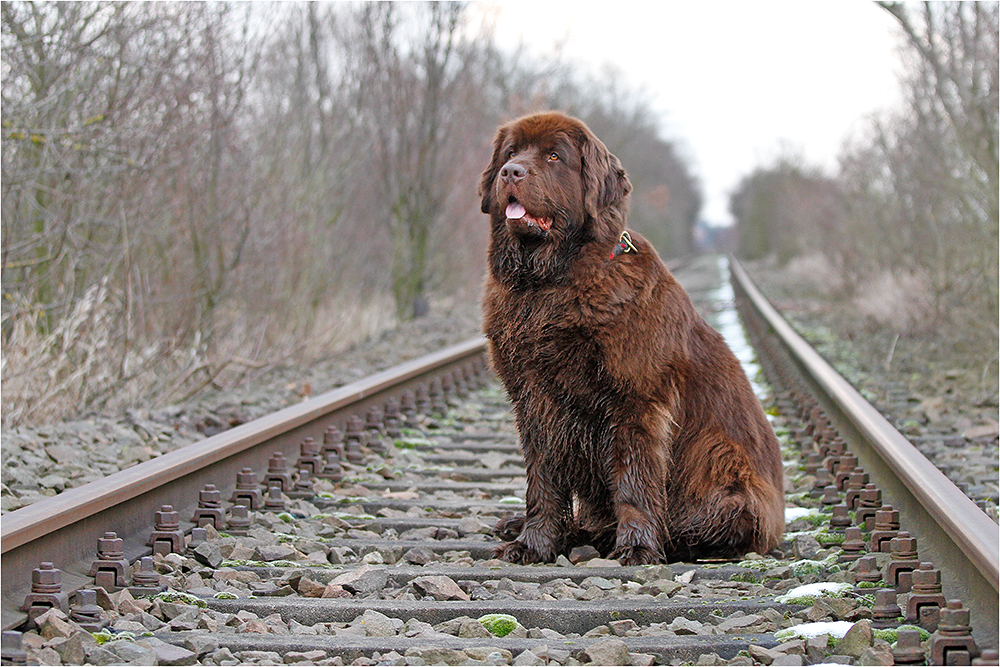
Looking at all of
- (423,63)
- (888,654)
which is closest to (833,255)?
(423,63)

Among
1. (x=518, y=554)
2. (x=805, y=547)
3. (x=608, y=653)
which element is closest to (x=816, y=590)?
(x=805, y=547)

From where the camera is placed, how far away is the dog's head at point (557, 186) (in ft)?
13.2

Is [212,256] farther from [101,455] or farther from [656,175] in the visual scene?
[656,175]

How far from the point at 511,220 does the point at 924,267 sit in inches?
427

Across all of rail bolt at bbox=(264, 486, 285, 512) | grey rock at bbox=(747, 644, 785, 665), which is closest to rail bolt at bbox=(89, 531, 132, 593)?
rail bolt at bbox=(264, 486, 285, 512)

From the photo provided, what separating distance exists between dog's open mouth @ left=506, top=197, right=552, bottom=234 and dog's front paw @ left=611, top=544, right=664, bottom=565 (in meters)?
1.23

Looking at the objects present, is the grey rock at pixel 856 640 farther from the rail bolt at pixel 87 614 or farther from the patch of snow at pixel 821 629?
the rail bolt at pixel 87 614

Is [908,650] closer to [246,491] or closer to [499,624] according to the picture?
[499,624]

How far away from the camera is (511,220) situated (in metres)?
4.05

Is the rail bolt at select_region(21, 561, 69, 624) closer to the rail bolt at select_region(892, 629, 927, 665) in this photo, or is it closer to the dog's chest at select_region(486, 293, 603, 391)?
the dog's chest at select_region(486, 293, 603, 391)

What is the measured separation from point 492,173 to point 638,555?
163 centimetres

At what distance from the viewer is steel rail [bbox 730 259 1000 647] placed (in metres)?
2.88

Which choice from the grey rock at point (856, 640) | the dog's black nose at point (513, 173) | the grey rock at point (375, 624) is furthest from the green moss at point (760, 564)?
the dog's black nose at point (513, 173)

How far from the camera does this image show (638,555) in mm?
3996
